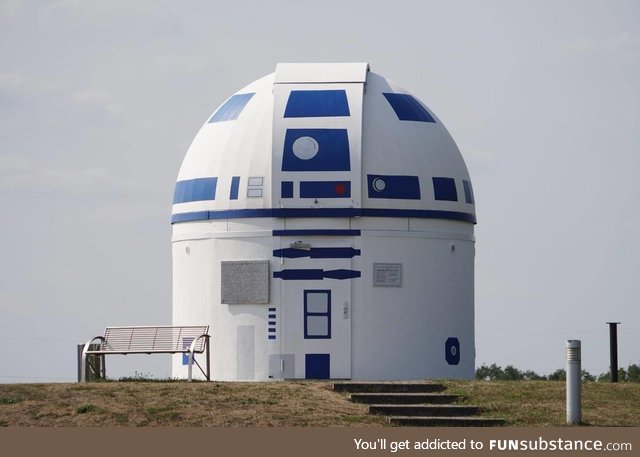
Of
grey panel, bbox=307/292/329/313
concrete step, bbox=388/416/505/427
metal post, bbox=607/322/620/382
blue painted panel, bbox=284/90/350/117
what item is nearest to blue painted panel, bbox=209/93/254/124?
blue painted panel, bbox=284/90/350/117

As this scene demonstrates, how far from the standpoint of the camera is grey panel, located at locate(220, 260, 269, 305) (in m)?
41.8

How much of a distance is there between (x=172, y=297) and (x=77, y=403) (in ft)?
33.5

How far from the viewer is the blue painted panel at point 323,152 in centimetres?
4147

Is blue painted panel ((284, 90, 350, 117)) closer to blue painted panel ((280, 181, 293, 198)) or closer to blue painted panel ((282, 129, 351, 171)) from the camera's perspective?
blue painted panel ((282, 129, 351, 171))

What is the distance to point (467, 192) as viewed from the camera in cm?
4406

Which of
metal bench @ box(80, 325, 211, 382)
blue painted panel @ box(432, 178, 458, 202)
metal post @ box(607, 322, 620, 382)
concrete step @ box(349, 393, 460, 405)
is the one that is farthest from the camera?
blue painted panel @ box(432, 178, 458, 202)

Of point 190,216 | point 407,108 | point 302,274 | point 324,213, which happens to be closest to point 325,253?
point 302,274

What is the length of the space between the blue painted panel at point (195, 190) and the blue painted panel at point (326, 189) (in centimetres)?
255

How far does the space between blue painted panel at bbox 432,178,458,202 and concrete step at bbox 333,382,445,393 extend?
24.3 ft

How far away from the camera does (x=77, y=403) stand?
114 feet

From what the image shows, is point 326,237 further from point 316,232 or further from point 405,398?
point 405,398

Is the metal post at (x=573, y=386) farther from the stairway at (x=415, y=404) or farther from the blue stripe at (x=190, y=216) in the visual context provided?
the blue stripe at (x=190, y=216)

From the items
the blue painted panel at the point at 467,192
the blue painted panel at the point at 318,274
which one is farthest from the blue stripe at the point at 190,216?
the blue painted panel at the point at 467,192

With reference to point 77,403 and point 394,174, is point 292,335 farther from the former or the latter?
point 77,403
